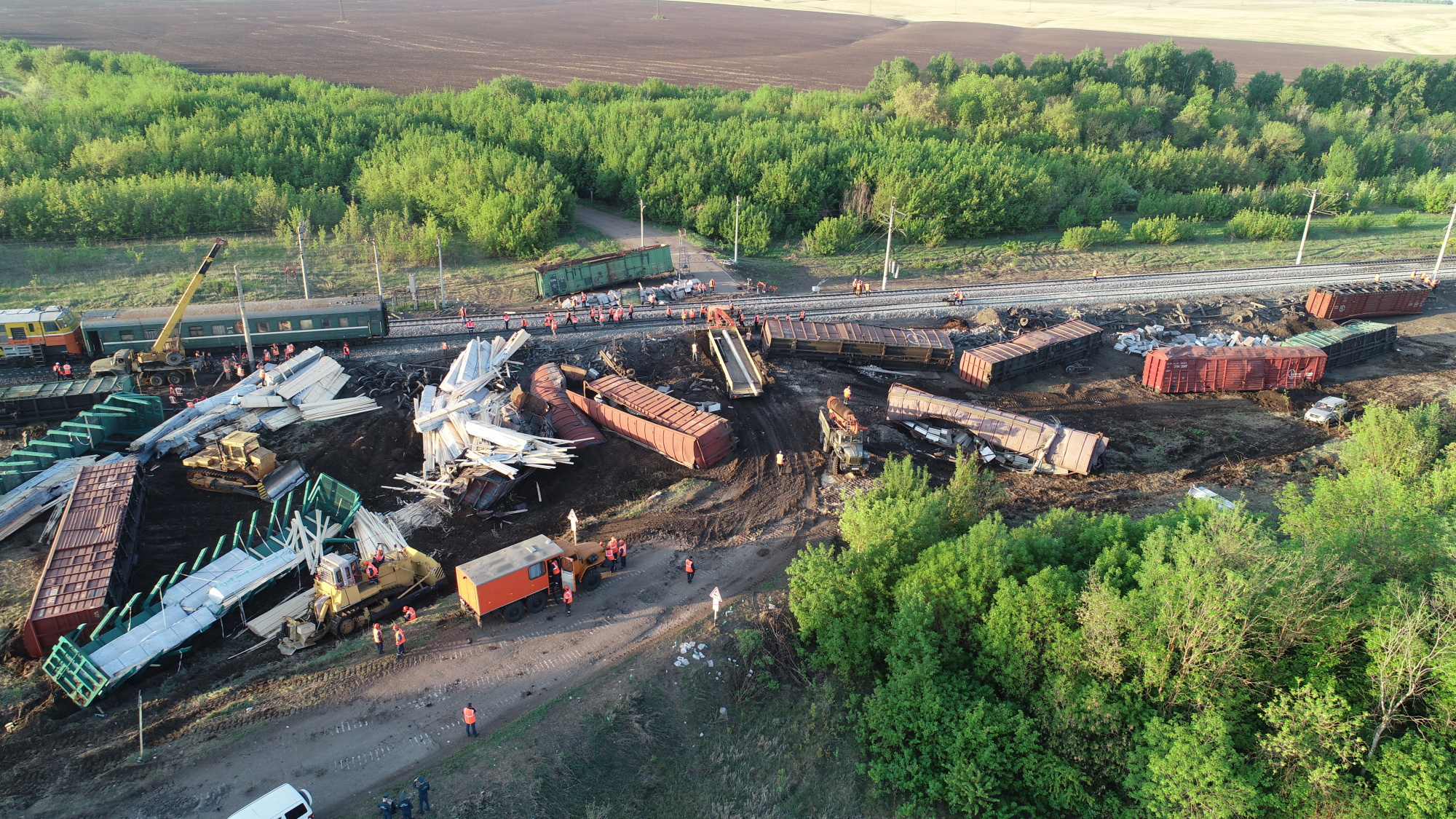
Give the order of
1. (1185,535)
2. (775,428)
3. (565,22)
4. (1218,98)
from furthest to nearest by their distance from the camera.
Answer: (565,22) < (1218,98) < (775,428) < (1185,535)

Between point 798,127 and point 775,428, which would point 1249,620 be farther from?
point 798,127

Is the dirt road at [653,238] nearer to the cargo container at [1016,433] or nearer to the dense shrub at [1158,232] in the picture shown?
the cargo container at [1016,433]

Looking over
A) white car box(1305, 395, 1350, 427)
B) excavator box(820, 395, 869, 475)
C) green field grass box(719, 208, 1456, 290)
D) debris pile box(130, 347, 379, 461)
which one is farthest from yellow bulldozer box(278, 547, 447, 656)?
white car box(1305, 395, 1350, 427)

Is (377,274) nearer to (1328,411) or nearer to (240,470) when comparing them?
(240,470)

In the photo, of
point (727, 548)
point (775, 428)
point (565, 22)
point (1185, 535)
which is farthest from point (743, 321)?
point (565, 22)

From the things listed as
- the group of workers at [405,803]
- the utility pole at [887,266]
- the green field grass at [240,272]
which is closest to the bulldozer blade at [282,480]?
the group of workers at [405,803]

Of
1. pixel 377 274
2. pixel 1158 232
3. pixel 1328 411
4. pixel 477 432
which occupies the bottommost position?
pixel 1328 411

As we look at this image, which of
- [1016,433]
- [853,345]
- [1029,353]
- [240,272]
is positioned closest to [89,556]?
[853,345]
